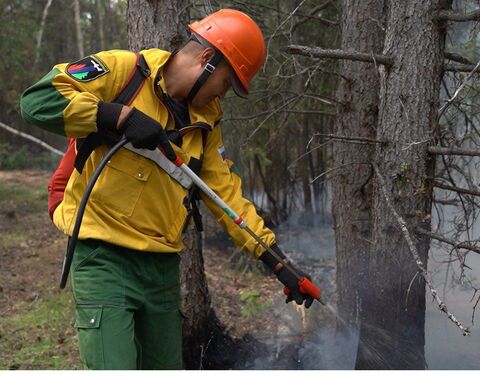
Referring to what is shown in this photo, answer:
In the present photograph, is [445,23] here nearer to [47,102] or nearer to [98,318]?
[47,102]

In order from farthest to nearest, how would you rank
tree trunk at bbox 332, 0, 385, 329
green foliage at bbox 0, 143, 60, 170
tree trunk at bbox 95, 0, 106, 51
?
tree trunk at bbox 95, 0, 106, 51
green foliage at bbox 0, 143, 60, 170
tree trunk at bbox 332, 0, 385, 329

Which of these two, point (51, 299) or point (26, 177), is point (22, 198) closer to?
point (26, 177)

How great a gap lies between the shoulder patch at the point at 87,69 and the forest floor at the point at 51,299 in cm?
302

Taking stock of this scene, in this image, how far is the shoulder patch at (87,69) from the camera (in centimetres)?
272

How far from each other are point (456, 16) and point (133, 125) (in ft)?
6.52

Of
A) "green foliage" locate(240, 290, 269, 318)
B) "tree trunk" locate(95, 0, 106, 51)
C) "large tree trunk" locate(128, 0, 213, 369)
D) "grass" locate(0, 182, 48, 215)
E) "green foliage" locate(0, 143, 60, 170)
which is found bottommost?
"green foliage" locate(240, 290, 269, 318)

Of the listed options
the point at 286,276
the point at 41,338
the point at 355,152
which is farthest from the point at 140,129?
the point at 41,338

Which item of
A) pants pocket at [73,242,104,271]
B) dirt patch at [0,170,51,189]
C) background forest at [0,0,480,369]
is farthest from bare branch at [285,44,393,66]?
dirt patch at [0,170,51,189]

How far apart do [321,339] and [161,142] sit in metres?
3.27

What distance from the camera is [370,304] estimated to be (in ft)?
12.9

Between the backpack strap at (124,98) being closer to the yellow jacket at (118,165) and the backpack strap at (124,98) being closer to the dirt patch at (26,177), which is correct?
the yellow jacket at (118,165)

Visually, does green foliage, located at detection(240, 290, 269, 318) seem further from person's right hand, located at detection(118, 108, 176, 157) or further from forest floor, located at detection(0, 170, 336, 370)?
person's right hand, located at detection(118, 108, 176, 157)

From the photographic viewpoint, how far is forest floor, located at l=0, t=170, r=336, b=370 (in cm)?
532

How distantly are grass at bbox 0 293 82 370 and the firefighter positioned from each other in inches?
85.7
